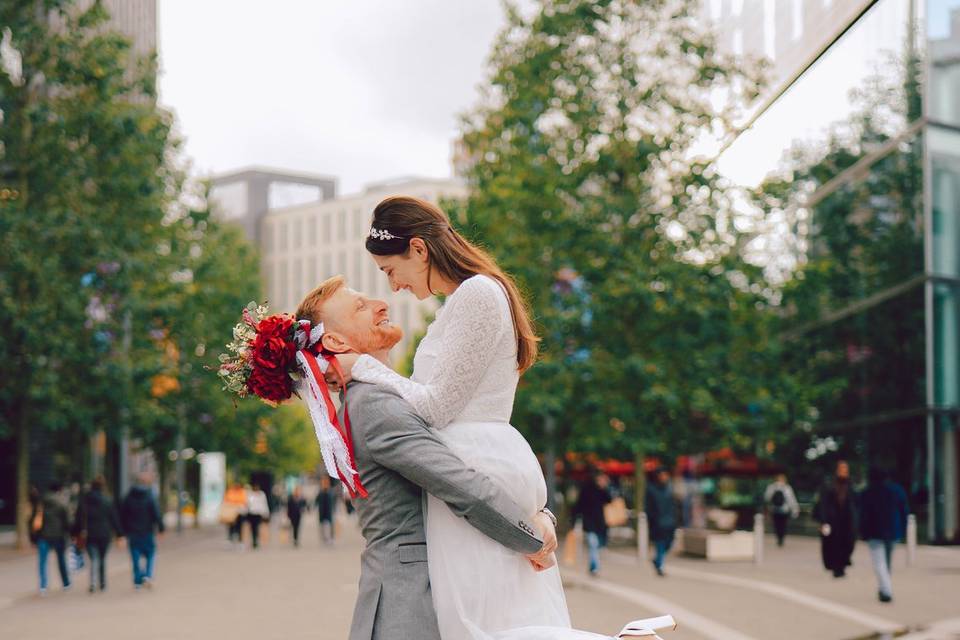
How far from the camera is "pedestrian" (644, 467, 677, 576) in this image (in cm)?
1947

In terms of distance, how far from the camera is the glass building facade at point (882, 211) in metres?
26.8

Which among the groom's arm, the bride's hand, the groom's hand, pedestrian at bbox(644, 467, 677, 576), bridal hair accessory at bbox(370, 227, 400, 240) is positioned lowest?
pedestrian at bbox(644, 467, 677, 576)

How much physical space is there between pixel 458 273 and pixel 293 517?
29.7m

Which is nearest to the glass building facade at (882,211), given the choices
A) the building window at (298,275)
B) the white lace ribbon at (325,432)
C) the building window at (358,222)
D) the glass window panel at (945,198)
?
the glass window panel at (945,198)

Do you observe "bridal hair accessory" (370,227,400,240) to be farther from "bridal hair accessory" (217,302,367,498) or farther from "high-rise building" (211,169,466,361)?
"high-rise building" (211,169,466,361)

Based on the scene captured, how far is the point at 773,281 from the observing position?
28.3 metres

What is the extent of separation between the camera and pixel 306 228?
13688 centimetres

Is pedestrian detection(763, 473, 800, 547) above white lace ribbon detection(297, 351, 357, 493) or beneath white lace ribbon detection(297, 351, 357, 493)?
beneath

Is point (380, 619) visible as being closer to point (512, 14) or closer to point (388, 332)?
point (388, 332)

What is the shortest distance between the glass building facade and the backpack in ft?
8.76

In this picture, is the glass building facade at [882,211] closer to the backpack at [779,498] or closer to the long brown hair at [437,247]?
the backpack at [779,498]

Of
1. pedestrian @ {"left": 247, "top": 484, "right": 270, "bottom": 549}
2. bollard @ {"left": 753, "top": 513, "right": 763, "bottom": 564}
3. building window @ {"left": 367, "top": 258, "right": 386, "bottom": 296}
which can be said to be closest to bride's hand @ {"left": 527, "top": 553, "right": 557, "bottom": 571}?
bollard @ {"left": 753, "top": 513, "right": 763, "bottom": 564}

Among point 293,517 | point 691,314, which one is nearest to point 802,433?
point 691,314

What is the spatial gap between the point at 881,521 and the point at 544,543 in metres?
13.0
